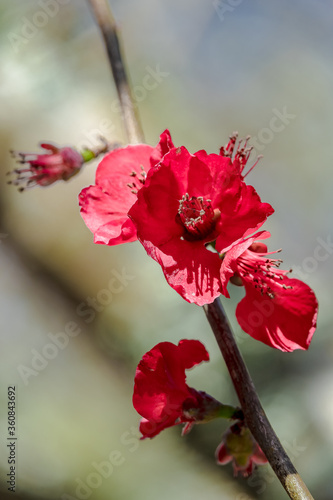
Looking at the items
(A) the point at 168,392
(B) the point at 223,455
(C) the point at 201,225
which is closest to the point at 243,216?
(C) the point at 201,225

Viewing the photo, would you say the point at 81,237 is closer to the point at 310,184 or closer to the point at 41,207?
the point at 41,207

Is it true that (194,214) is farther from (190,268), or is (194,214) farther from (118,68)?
(118,68)

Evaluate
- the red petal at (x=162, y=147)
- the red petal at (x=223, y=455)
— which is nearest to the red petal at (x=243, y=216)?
the red petal at (x=162, y=147)

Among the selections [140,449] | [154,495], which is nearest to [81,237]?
[140,449]

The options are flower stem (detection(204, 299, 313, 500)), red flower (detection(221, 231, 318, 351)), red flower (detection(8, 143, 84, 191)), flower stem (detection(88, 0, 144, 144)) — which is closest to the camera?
flower stem (detection(204, 299, 313, 500))

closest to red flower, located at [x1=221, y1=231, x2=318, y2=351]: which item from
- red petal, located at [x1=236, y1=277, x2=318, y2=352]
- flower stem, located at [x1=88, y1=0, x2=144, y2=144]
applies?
red petal, located at [x1=236, y1=277, x2=318, y2=352]

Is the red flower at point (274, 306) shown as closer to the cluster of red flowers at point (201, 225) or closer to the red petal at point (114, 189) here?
the cluster of red flowers at point (201, 225)

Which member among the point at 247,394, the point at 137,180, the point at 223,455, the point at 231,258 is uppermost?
the point at 137,180

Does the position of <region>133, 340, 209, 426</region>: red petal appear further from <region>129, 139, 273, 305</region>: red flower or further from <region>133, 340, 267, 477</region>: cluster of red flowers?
<region>129, 139, 273, 305</region>: red flower
